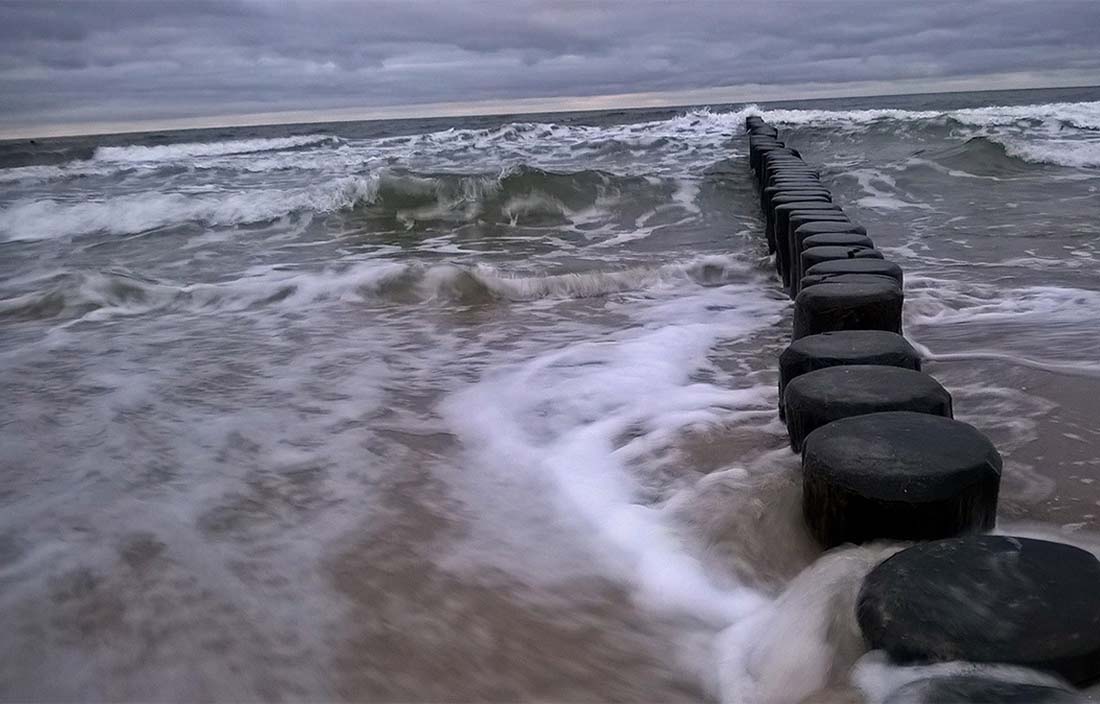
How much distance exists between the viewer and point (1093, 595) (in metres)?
1.39

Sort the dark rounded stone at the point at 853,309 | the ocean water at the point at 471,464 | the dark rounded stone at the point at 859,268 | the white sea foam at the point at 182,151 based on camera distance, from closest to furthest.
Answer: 1. the ocean water at the point at 471,464
2. the dark rounded stone at the point at 853,309
3. the dark rounded stone at the point at 859,268
4. the white sea foam at the point at 182,151

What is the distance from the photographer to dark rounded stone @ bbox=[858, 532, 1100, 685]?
132 centimetres

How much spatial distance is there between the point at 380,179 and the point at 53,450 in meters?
8.49

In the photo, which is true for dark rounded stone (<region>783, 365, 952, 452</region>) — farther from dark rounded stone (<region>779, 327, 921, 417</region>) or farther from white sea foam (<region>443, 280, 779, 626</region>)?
white sea foam (<region>443, 280, 779, 626</region>)

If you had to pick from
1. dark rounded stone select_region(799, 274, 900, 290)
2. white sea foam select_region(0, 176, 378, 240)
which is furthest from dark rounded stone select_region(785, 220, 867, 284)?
white sea foam select_region(0, 176, 378, 240)

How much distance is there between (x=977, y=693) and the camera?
4.00 feet

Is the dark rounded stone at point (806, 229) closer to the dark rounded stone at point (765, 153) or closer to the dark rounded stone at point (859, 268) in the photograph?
the dark rounded stone at point (859, 268)

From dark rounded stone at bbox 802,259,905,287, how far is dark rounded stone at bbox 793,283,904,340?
372 mm

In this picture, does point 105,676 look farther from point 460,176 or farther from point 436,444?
point 460,176

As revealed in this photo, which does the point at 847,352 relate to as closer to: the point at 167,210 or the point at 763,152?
the point at 763,152

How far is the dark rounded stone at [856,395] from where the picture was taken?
2156 mm

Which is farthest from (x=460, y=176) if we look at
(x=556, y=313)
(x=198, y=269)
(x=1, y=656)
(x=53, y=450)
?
(x=1, y=656)

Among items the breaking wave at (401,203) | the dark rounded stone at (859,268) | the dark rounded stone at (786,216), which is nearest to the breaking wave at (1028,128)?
the breaking wave at (401,203)

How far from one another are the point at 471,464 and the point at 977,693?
1.98 meters
